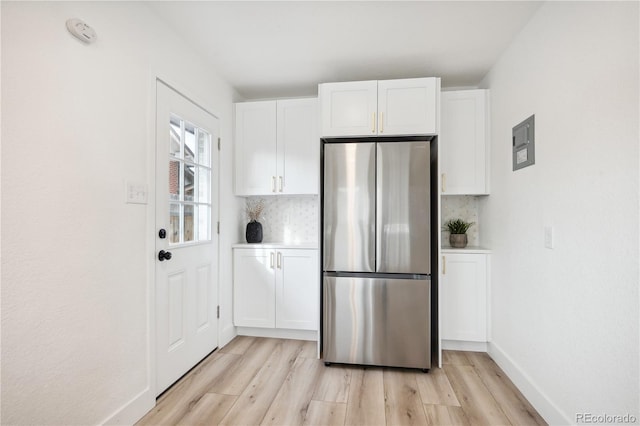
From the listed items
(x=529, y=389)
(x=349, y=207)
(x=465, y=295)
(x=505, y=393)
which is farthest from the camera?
(x=465, y=295)

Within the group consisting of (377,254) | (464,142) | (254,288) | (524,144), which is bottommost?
(254,288)

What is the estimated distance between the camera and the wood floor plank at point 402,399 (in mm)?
1762

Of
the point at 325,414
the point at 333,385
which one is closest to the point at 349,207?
the point at 333,385

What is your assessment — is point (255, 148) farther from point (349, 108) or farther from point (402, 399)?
point (402, 399)

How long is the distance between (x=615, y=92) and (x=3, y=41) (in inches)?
95.9

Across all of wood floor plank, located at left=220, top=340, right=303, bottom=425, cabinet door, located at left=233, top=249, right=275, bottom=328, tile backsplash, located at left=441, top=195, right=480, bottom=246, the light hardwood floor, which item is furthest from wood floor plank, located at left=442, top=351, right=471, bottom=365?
cabinet door, located at left=233, top=249, right=275, bottom=328

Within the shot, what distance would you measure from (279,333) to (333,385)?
0.97 metres

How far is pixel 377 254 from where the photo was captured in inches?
93.1

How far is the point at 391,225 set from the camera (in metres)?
2.36

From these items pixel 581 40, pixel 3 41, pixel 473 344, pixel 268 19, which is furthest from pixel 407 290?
pixel 3 41

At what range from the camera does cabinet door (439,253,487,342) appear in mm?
2609

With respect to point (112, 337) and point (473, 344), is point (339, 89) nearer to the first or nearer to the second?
point (112, 337)

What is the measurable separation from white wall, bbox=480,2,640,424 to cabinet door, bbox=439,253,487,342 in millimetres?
314

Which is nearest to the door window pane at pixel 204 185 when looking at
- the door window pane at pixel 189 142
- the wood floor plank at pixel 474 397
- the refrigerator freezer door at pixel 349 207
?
the door window pane at pixel 189 142
